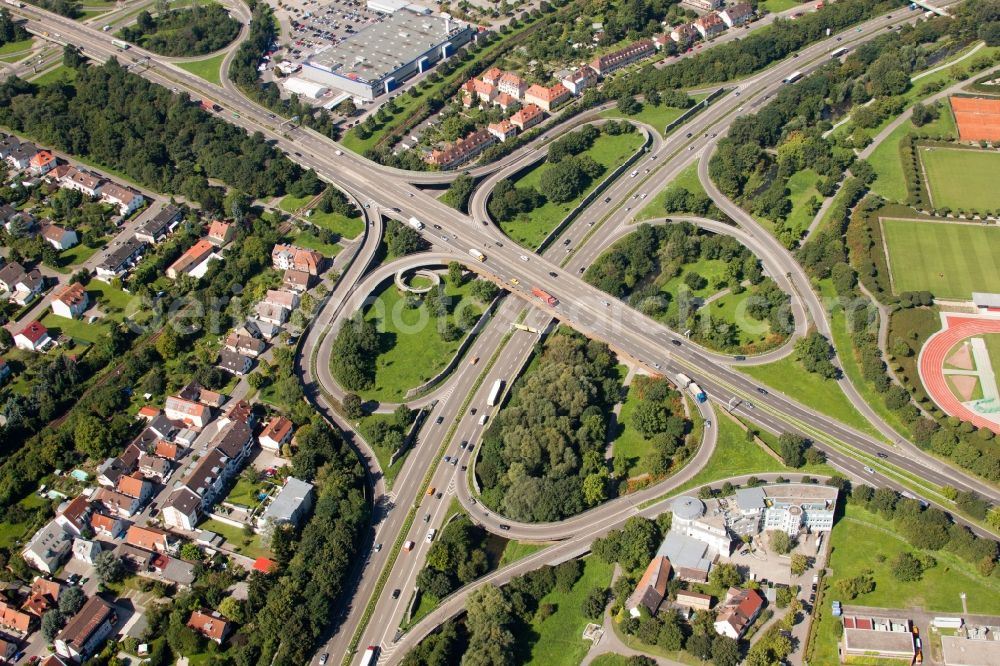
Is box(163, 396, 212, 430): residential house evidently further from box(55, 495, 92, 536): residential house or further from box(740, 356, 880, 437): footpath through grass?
box(740, 356, 880, 437): footpath through grass

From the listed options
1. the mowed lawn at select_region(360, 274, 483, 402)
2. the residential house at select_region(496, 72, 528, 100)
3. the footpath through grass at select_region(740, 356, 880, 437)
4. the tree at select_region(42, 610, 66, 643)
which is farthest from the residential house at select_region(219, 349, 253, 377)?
the residential house at select_region(496, 72, 528, 100)

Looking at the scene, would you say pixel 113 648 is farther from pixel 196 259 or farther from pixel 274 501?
pixel 196 259

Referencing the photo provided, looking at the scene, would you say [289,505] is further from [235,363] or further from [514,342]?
[514,342]

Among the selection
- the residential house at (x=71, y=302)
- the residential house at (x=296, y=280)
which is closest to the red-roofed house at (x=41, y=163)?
the residential house at (x=71, y=302)

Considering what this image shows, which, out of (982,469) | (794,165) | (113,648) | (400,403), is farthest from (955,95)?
(113,648)

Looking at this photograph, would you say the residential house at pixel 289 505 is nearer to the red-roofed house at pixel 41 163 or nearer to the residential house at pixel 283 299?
the residential house at pixel 283 299
